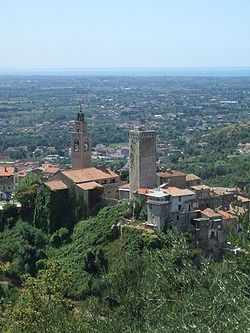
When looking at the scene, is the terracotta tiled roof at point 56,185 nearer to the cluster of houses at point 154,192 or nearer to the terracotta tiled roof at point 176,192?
the cluster of houses at point 154,192

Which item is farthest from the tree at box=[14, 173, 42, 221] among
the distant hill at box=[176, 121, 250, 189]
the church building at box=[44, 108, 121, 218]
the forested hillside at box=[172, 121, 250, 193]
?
the forested hillside at box=[172, 121, 250, 193]

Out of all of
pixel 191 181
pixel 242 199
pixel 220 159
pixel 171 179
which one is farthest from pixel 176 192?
pixel 220 159

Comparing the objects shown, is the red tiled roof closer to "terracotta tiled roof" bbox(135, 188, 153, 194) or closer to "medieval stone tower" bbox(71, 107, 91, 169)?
"terracotta tiled roof" bbox(135, 188, 153, 194)

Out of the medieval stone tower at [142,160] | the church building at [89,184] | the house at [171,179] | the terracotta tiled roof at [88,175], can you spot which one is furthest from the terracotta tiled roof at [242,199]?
the terracotta tiled roof at [88,175]

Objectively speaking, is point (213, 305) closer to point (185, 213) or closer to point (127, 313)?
point (127, 313)

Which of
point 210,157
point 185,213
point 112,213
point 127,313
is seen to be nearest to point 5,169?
point 112,213

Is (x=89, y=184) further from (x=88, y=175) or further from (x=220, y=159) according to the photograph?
(x=220, y=159)
